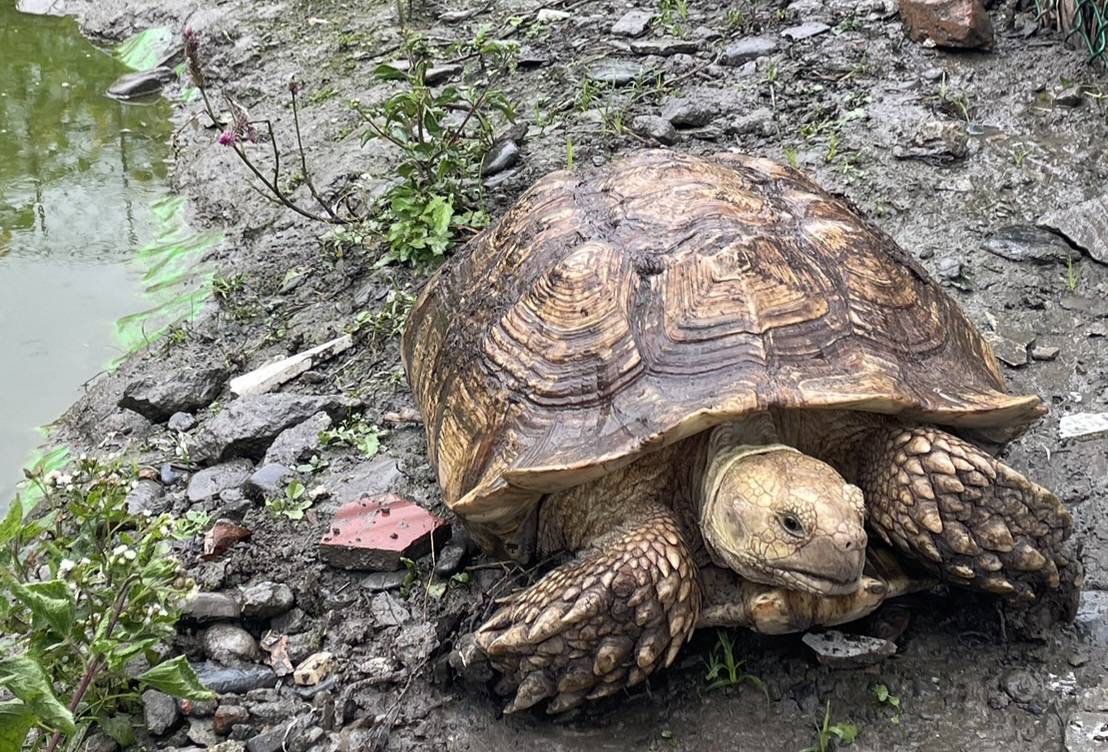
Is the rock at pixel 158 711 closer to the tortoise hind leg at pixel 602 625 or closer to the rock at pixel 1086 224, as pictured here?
the tortoise hind leg at pixel 602 625

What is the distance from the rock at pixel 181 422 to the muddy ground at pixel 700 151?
0.12ft

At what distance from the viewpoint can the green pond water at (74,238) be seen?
499cm

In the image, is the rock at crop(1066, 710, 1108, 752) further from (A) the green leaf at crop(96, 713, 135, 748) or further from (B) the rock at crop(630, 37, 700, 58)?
(B) the rock at crop(630, 37, 700, 58)

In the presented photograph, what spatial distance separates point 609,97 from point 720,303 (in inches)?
132

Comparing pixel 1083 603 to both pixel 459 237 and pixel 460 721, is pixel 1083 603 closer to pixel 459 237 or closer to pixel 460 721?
pixel 460 721

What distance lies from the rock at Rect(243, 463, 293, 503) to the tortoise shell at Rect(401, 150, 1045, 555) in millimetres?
672

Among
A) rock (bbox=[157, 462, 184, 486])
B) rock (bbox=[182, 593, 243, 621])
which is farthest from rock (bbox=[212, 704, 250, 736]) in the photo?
rock (bbox=[157, 462, 184, 486])

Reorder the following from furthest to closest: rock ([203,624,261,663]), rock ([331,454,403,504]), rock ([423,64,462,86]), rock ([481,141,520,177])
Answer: rock ([423,64,462,86])
rock ([481,141,520,177])
rock ([331,454,403,504])
rock ([203,624,261,663])

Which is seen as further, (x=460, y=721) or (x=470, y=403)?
(x=470, y=403)

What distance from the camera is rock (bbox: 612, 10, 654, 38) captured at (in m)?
6.46

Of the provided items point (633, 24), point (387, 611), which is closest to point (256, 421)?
point (387, 611)

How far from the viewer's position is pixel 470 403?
121 inches

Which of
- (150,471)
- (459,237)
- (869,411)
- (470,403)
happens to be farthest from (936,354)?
(150,471)

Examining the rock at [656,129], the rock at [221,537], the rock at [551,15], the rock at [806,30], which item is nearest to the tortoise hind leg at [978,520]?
the rock at [221,537]
